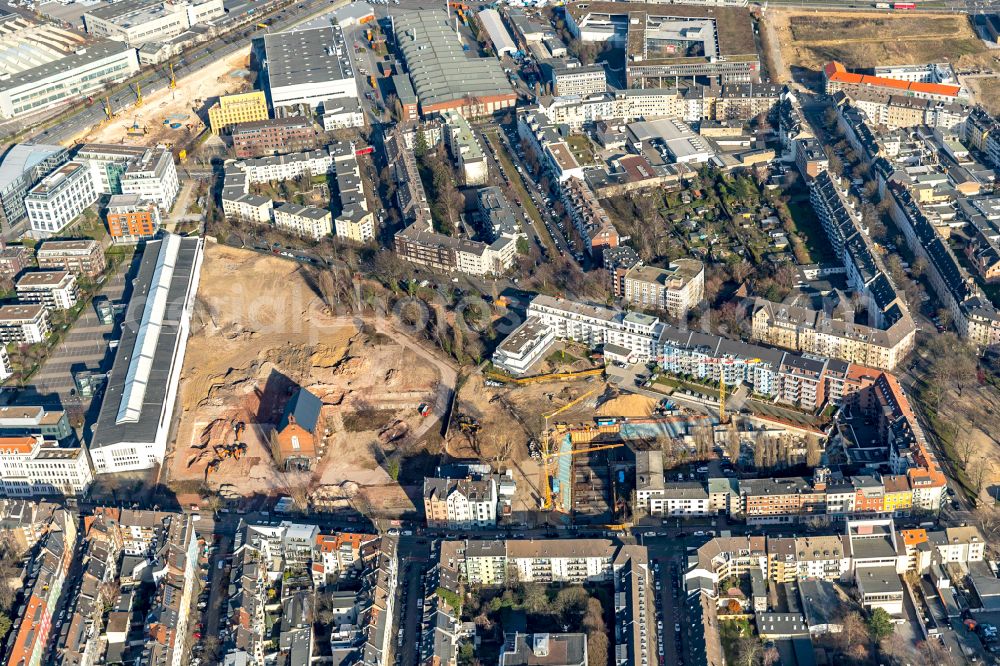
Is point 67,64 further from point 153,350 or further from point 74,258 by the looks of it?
point 153,350

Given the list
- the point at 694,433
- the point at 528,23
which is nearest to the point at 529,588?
the point at 694,433

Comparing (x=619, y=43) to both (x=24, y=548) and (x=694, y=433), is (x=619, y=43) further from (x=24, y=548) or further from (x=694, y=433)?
(x=24, y=548)

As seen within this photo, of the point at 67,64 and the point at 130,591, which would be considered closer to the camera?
the point at 130,591

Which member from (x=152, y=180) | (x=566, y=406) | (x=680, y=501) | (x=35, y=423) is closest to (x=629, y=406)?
(x=566, y=406)

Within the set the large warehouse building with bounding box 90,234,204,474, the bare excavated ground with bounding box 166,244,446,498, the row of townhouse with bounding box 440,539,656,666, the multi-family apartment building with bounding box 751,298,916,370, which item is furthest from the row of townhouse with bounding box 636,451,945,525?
→ the large warehouse building with bounding box 90,234,204,474

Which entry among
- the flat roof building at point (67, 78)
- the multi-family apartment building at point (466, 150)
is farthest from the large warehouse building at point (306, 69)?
the flat roof building at point (67, 78)

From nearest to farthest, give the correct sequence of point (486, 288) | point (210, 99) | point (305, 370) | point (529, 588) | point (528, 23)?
point (529, 588) → point (305, 370) → point (486, 288) → point (210, 99) → point (528, 23)
